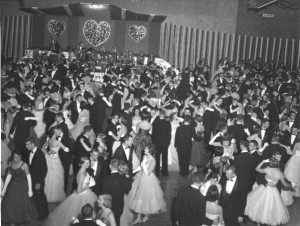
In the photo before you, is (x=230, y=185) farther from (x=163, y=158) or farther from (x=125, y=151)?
(x=163, y=158)

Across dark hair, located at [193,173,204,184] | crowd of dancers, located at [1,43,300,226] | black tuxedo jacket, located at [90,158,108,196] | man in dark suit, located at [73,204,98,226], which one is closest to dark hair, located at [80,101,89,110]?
crowd of dancers, located at [1,43,300,226]

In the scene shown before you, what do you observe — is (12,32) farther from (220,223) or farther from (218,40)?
(220,223)

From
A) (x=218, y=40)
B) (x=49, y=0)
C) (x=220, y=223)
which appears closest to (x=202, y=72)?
(x=218, y=40)

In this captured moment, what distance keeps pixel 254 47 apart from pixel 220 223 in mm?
17145

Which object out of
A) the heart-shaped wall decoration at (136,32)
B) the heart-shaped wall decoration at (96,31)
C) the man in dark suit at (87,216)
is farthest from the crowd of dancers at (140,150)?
the heart-shaped wall decoration at (136,32)

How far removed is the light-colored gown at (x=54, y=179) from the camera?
8320mm

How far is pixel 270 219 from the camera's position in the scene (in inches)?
315

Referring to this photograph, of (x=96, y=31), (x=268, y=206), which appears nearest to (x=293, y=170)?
(x=268, y=206)

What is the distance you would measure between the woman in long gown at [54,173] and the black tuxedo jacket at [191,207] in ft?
8.24

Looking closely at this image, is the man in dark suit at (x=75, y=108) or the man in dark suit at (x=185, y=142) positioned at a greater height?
the man in dark suit at (x=75, y=108)

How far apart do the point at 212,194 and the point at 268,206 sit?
75.2 inches

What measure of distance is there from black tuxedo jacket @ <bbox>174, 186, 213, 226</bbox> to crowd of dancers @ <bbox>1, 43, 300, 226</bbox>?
0.04 feet

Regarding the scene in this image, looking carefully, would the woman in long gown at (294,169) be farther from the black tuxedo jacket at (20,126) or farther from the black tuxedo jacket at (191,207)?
the black tuxedo jacket at (20,126)

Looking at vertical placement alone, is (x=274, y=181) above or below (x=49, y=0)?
below
